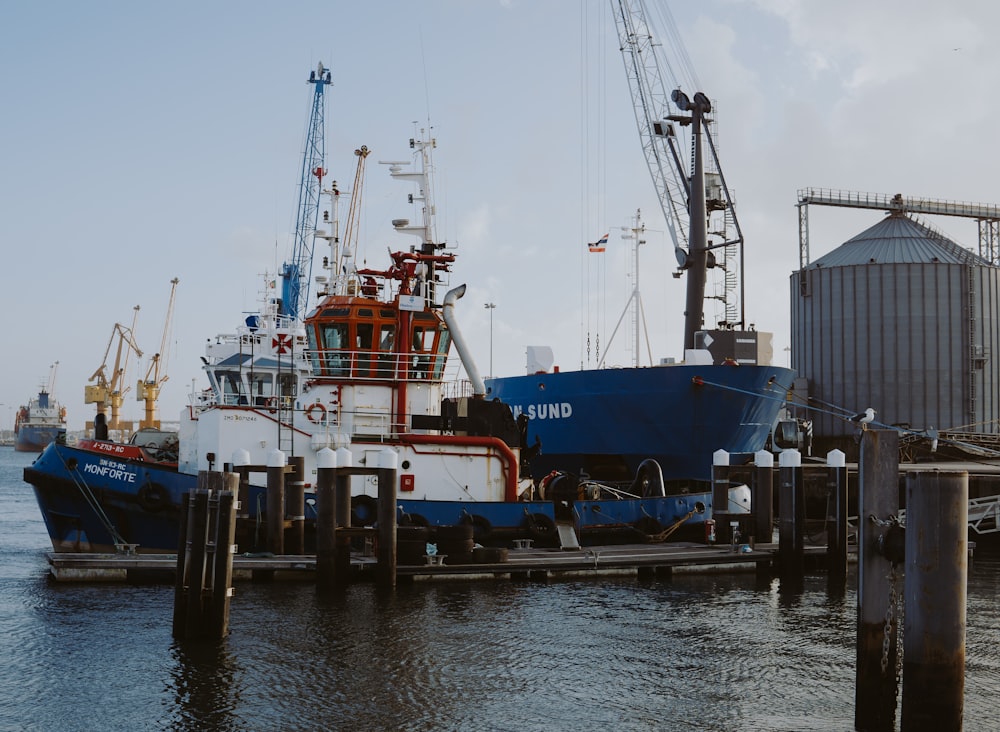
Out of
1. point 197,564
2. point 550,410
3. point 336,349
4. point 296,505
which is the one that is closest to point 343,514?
point 296,505

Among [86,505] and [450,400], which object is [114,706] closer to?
[86,505]

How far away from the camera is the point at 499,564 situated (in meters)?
21.7

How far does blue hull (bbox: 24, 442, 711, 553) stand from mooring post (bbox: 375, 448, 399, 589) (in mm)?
3266

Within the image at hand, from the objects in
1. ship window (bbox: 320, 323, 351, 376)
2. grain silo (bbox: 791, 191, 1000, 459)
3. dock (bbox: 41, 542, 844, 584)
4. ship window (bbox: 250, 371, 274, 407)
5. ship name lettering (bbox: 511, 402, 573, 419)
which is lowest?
dock (bbox: 41, 542, 844, 584)

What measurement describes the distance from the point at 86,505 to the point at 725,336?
25.7 m

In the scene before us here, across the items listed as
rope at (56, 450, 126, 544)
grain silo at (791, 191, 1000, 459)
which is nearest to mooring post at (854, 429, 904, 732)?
rope at (56, 450, 126, 544)

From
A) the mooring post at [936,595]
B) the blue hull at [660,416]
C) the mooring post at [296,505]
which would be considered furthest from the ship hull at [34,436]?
the mooring post at [936,595]

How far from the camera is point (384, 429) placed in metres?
25.1

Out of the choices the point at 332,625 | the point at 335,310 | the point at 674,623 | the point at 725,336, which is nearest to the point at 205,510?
the point at 332,625

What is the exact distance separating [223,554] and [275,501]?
242 inches

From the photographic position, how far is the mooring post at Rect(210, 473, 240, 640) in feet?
50.7

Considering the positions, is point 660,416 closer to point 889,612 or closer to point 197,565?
point 197,565

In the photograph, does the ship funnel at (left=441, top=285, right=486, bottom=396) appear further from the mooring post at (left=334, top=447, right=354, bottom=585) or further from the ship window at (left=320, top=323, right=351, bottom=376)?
the mooring post at (left=334, top=447, right=354, bottom=585)

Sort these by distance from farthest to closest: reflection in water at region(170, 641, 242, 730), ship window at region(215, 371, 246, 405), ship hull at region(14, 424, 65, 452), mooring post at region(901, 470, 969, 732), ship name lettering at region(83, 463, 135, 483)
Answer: ship hull at region(14, 424, 65, 452), ship window at region(215, 371, 246, 405), ship name lettering at region(83, 463, 135, 483), reflection in water at region(170, 641, 242, 730), mooring post at region(901, 470, 969, 732)
